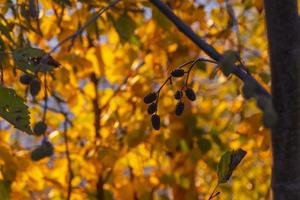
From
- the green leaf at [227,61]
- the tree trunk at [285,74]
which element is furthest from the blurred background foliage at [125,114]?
the green leaf at [227,61]

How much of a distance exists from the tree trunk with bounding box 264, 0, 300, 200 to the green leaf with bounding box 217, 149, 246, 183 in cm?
9

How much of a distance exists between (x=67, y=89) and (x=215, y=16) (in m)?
0.55

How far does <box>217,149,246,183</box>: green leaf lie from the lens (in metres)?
0.77

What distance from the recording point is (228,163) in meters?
0.78

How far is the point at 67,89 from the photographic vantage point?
1.93 m

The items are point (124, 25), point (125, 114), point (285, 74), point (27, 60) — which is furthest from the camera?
point (125, 114)

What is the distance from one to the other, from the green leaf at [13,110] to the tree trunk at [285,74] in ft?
1.03

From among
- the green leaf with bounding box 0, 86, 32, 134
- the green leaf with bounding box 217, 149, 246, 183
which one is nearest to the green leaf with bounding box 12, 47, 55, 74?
the green leaf with bounding box 0, 86, 32, 134

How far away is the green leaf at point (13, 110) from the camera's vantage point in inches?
30.1

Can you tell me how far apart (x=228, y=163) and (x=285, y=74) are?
6.7 inches

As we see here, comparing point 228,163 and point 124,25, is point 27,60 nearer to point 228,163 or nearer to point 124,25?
point 228,163

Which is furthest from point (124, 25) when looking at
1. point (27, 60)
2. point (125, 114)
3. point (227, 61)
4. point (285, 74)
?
point (227, 61)

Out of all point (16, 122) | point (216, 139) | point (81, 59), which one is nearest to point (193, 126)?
point (216, 139)

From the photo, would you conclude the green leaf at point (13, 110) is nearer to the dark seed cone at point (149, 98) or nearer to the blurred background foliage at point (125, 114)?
the dark seed cone at point (149, 98)
